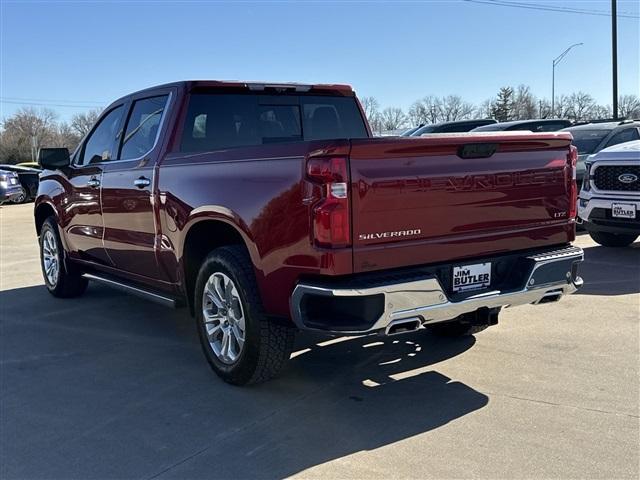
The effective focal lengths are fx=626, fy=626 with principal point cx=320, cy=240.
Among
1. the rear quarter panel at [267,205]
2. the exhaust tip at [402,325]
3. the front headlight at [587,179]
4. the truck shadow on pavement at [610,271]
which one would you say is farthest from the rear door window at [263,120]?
the front headlight at [587,179]

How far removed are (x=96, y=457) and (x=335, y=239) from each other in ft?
5.52

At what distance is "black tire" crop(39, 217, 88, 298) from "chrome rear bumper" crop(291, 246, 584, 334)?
4167mm

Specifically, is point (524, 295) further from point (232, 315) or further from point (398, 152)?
point (232, 315)

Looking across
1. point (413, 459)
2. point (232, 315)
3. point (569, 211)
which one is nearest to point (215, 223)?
point (232, 315)

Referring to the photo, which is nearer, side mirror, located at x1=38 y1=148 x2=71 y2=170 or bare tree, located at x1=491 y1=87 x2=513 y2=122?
side mirror, located at x1=38 y1=148 x2=71 y2=170

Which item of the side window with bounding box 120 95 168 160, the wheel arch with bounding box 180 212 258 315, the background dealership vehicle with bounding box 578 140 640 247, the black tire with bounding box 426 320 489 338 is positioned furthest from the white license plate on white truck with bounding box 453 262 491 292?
the background dealership vehicle with bounding box 578 140 640 247

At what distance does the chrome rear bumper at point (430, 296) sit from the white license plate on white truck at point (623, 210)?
14.6 feet

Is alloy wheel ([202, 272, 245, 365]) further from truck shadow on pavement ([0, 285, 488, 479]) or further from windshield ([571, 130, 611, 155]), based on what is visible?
windshield ([571, 130, 611, 155])

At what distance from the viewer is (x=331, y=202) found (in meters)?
3.22

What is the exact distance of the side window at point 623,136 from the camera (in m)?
10.7

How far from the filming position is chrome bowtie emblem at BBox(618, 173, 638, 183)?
787 cm

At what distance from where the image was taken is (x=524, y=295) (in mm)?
3801

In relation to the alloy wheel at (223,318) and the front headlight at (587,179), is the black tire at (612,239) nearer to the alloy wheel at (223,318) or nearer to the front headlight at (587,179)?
the front headlight at (587,179)

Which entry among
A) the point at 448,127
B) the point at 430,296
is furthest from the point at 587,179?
the point at 448,127
